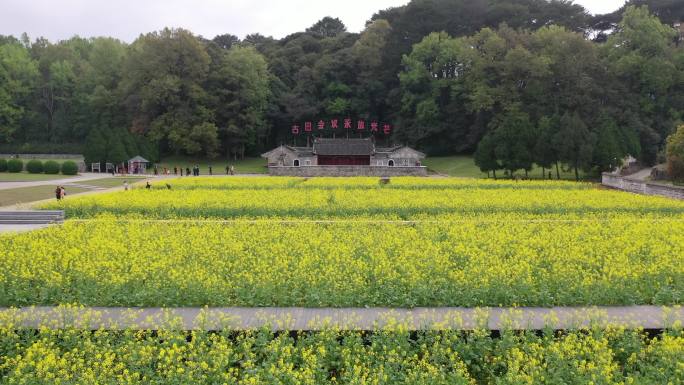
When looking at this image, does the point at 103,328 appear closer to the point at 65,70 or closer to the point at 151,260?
the point at 151,260

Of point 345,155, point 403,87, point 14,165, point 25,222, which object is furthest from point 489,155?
point 14,165

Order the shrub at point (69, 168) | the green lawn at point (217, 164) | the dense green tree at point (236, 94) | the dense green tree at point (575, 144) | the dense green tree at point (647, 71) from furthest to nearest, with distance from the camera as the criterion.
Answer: the dense green tree at point (236, 94) → the green lawn at point (217, 164) → the dense green tree at point (647, 71) → the shrub at point (69, 168) → the dense green tree at point (575, 144)

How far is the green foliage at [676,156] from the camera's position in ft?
116

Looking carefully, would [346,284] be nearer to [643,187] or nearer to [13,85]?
[643,187]

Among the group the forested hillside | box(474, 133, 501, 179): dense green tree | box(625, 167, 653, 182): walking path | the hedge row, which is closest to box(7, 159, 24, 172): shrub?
the hedge row

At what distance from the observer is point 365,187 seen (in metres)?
34.4

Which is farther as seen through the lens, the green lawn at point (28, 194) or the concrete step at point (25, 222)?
the green lawn at point (28, 194)

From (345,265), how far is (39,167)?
4806 cm

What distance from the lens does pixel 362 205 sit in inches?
945

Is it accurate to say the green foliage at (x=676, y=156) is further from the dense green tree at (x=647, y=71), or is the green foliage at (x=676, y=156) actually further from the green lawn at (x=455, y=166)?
the green lawn at (x=455, y=166)

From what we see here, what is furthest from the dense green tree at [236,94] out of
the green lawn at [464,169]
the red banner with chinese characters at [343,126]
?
the green lawn at [464,169]

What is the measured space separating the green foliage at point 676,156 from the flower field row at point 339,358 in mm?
32742

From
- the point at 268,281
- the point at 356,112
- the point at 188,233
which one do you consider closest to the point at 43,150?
the point at 356,112

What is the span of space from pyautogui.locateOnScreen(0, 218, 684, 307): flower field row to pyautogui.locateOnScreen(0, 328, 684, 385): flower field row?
172 centimetres
